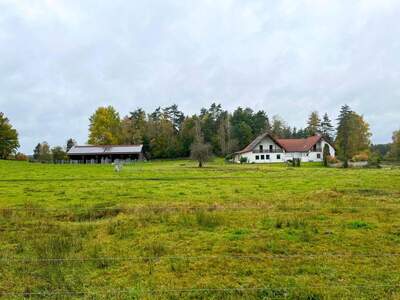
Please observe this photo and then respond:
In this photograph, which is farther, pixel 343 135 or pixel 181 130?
pixel 181 130

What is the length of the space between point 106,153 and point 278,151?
130 ft

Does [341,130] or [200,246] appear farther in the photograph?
[341,130]

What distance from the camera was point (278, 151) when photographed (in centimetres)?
8094

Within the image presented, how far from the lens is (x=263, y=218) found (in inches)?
443

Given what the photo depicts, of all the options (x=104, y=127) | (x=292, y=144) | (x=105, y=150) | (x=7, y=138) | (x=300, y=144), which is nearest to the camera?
(x=7, y=138)

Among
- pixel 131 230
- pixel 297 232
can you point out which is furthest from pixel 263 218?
pixel 131 230

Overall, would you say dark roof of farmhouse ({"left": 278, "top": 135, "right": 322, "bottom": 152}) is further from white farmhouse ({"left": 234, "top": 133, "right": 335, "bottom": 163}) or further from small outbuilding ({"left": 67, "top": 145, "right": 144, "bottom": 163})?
small outbuilding ({"left": 67, "top": 145, "right": 144, "bottom": 163})

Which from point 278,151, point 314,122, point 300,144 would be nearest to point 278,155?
point 278,151

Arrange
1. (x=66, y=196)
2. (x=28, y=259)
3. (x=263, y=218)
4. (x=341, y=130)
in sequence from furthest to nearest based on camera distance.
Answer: (x=341, y=130)
(x=66, y=196)
(x=263, y=218)
(x=28, y=259)

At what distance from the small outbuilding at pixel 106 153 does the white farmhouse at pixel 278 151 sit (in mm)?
24540

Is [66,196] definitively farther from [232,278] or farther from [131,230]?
[232,278]

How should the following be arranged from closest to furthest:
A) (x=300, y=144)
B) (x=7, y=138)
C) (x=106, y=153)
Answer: (x=7, y=138) → (x=300, y=144) → (x=106, y=153)

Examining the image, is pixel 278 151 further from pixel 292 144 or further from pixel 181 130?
pixel 181 130

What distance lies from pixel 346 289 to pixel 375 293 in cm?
43
